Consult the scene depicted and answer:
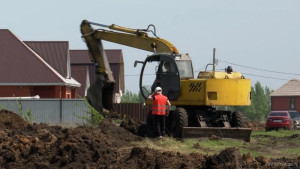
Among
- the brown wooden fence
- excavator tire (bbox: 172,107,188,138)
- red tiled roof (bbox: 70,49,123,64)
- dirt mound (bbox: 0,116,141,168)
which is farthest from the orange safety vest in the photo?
red tiled roof (bbox: 70,49,123,64)

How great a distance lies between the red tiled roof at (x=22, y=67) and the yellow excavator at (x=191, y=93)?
23.0 metres

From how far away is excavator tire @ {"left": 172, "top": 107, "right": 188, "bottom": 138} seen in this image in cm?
2262

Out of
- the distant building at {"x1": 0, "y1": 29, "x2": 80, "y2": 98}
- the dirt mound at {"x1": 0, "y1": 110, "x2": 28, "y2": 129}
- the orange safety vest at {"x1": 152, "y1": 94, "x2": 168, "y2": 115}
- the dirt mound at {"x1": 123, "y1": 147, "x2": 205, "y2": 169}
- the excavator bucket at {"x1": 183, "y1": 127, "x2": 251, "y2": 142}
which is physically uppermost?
the distant building at {"x1": 0, "y1": 29, "x2": 80, "y2": 98}

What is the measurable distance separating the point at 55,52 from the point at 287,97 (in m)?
49.2

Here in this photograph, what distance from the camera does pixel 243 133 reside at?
22.9 metres

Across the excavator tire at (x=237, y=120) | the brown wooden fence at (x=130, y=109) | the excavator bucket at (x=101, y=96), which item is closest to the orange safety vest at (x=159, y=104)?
the excavator tire at (x=237, y=120)

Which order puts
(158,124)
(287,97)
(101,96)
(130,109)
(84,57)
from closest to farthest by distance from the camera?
(158,124), (101,96), (130,109), (84,57), (287,97)

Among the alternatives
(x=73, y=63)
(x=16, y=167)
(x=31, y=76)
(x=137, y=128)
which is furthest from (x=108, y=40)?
(x=73, y=63)

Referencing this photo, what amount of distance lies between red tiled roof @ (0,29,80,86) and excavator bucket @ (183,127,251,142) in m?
26.4

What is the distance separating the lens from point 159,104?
73.8 feet

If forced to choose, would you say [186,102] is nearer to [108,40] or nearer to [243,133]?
[243,133]

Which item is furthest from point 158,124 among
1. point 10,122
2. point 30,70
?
point 30,70

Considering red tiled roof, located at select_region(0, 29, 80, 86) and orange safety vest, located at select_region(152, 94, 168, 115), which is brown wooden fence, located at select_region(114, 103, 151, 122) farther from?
orange safety vest, located at select_region(152, 94, 168, 115)

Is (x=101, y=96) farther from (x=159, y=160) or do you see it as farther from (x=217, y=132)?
(x=159, y=160)
